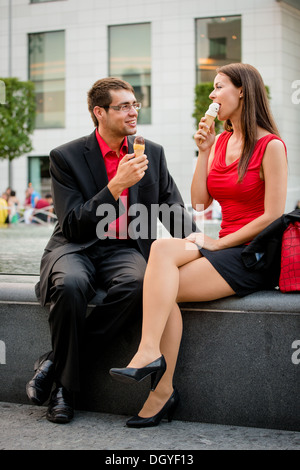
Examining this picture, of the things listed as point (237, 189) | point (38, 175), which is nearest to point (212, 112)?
point (237, 189)

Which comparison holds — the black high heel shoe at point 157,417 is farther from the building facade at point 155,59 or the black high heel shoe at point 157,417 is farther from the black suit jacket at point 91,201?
the building facade at point 155,59

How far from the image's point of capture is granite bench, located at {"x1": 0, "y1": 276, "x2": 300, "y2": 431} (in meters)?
2.67

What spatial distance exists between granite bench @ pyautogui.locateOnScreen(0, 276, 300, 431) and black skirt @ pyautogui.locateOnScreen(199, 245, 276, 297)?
0.05m

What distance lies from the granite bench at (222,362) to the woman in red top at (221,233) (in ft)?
0.34

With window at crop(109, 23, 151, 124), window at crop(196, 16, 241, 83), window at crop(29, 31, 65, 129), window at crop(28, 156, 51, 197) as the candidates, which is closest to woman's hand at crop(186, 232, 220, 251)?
window at crop(196, 16, 241, 83)

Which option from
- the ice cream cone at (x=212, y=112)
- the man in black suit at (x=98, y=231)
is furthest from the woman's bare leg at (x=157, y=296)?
the ice cream cone at (x=212, y=112)

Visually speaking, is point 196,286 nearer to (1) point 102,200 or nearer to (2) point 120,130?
(1) point 102,200

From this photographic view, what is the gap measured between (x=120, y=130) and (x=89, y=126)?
20.6m

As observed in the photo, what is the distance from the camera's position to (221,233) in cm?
304

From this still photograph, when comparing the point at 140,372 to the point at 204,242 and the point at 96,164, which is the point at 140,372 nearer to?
the point at 204,242

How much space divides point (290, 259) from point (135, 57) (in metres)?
20.6
